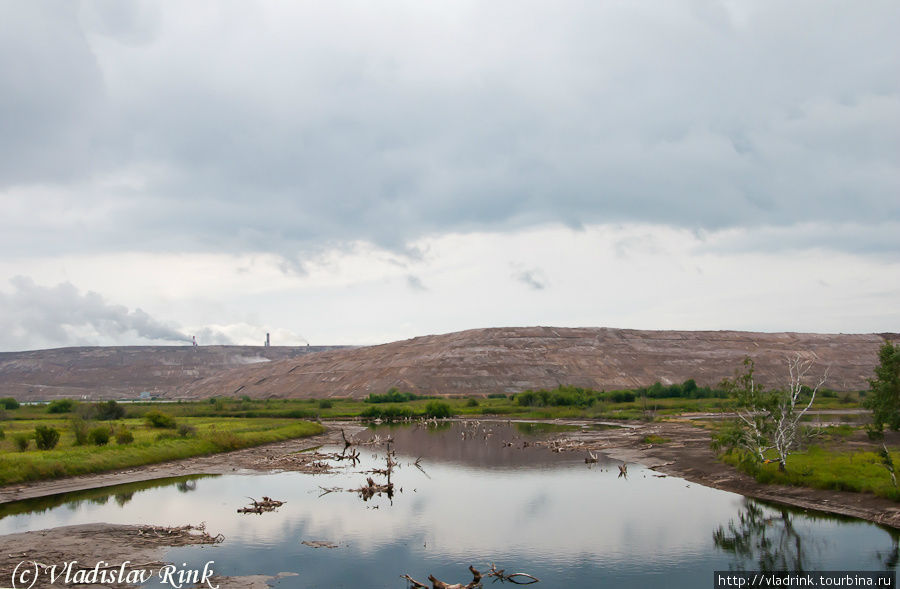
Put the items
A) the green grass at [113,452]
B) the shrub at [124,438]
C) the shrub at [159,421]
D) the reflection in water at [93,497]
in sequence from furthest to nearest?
the shrub at [159,421] < the shrub at [124,438] < the green grass at [113,452] < the reflection in water at [93,497]

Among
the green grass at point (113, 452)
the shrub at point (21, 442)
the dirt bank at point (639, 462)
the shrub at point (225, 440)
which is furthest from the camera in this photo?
the shrub at point (225, 440)

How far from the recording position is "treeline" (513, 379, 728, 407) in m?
102

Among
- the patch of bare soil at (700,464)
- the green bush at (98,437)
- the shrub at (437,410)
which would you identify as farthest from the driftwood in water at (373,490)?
the shrub at (437,410)

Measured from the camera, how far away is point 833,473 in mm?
29719

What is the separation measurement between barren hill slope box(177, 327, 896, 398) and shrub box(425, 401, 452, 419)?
33.3 meters

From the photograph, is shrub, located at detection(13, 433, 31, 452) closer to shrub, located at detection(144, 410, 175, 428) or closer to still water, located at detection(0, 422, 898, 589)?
still water, located at detection(0, 422, 898, 589)

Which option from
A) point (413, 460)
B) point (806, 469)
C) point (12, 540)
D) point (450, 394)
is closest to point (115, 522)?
point (12, 540)

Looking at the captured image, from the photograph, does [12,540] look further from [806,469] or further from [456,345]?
[456,345]

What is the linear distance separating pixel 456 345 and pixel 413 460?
102 m

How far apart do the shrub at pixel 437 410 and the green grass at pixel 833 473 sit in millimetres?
57766

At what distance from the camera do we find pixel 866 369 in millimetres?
143500

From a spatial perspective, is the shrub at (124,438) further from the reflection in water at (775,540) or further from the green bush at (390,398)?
the green bush at (390,398)

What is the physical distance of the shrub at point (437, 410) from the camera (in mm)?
90438

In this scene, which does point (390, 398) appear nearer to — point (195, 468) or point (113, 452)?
point (195, 468)
